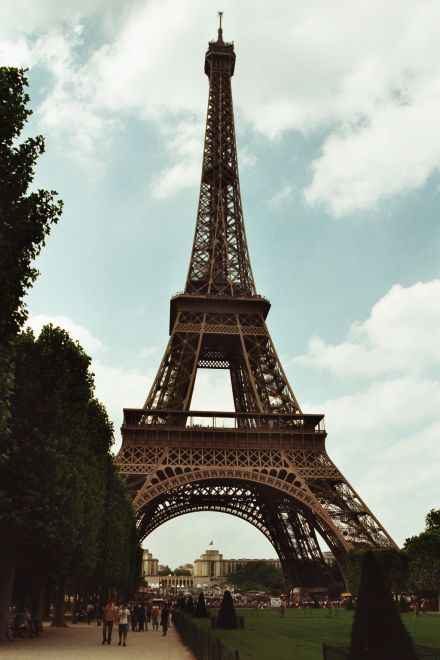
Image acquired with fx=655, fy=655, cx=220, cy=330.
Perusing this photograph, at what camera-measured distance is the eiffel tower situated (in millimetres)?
53312

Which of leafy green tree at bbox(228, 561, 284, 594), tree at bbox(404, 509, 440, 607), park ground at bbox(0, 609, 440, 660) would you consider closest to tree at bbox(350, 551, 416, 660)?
park ground at bbox(0, 609, 440, 660)

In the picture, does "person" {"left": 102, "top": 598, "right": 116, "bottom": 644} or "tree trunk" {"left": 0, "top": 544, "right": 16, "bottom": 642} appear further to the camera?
"person" {"left": 102, "top": 598, "right": 116, "bottom": 644}

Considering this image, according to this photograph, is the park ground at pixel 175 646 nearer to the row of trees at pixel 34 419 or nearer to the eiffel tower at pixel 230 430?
the row of trees at pixel 34 419

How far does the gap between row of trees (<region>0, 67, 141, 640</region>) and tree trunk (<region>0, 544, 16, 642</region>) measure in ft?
0.13

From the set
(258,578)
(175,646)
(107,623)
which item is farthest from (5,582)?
(258,578)

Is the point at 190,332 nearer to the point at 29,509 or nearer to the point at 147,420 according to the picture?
the point at 147,420

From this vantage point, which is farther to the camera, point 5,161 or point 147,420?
point 147,420

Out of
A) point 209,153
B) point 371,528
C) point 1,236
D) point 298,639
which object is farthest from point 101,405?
point 209,153

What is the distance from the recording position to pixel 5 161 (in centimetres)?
1738

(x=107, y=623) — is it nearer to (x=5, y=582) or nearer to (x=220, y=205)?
(x=5, y=582)

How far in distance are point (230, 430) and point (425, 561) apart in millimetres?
21812

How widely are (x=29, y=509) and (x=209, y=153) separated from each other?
58.9 metres

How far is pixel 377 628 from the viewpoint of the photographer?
12109 millimetres

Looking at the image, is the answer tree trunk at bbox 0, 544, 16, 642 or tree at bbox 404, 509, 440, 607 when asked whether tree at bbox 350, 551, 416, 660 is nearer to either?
tree trunk at bbox 0, 544, 16, 642
